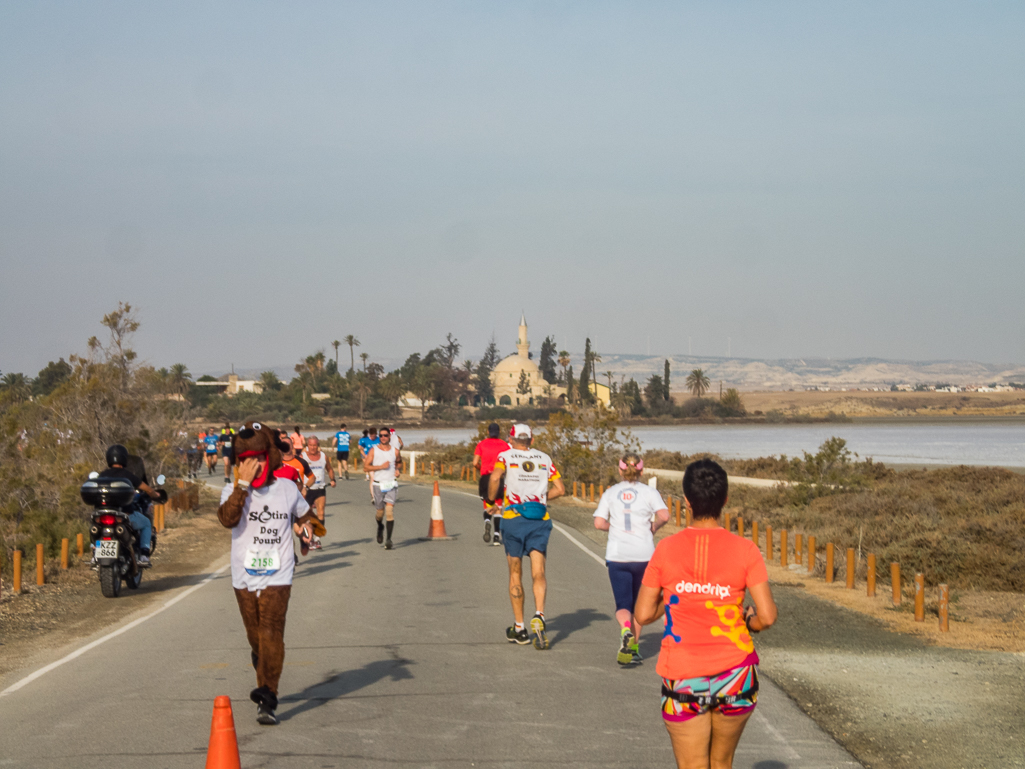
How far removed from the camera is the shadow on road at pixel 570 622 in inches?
396

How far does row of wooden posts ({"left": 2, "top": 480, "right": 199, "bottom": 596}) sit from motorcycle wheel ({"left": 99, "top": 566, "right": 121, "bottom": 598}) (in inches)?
39.7

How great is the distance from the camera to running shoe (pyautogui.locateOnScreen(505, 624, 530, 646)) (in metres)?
9.50

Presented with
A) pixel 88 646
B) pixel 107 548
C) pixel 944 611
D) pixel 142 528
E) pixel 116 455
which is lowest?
pixel 944 611

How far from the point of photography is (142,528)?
13.0 m

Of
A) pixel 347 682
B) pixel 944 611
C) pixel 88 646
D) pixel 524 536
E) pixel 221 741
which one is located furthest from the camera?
pixel 944 611

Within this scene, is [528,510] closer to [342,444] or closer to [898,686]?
[898,686]

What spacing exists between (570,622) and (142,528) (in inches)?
229

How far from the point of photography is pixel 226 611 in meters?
11.6

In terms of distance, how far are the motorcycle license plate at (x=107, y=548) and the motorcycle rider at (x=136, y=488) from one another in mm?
364

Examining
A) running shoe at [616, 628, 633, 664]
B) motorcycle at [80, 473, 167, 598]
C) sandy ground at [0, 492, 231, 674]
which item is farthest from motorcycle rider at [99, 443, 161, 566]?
running shoe at [616, 628, 633, 664]

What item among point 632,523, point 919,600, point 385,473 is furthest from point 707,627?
point 385,473

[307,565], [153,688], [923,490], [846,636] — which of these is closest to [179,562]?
[307,565]

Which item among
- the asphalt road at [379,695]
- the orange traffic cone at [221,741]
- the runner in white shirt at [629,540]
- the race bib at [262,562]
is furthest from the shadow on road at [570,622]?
the orange traffic cone at [221,741]

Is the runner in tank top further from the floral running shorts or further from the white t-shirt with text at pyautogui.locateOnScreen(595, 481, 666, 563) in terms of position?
the floral running shorts
